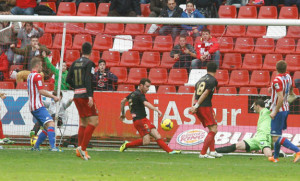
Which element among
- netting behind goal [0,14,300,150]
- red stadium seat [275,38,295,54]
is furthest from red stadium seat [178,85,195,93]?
red stadium seat [275,38,295,54]

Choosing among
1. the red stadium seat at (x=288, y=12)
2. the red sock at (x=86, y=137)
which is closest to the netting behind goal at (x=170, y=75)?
the red stadium seat at (x=288, y=12)

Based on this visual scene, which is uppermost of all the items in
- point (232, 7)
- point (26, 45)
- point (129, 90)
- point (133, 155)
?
point (232, 7)

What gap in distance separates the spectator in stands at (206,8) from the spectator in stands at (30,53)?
17.0ft

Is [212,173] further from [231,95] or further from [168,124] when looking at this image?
[231,95]

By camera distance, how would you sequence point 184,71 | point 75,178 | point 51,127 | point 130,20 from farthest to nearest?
point 184,71 < point 130,20 < point 51,127 < point 75,178

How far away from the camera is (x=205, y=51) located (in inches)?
665

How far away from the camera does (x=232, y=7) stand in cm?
1998

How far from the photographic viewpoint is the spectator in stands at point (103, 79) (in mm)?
16578

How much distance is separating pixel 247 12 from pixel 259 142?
6.71 m

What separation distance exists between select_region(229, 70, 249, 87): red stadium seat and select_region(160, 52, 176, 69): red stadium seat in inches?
61.2

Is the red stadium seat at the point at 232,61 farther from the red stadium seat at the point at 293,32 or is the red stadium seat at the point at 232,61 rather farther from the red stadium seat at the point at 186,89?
the red stadium seat at the point at 293,32

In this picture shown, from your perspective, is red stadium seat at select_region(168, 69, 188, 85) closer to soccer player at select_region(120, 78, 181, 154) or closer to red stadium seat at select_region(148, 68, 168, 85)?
red stadium seat at select_region(148, 68, 168, 85)

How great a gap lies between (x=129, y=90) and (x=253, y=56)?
3393 mm

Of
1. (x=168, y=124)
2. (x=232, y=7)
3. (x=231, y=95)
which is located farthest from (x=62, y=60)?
(x=232, y=7)
